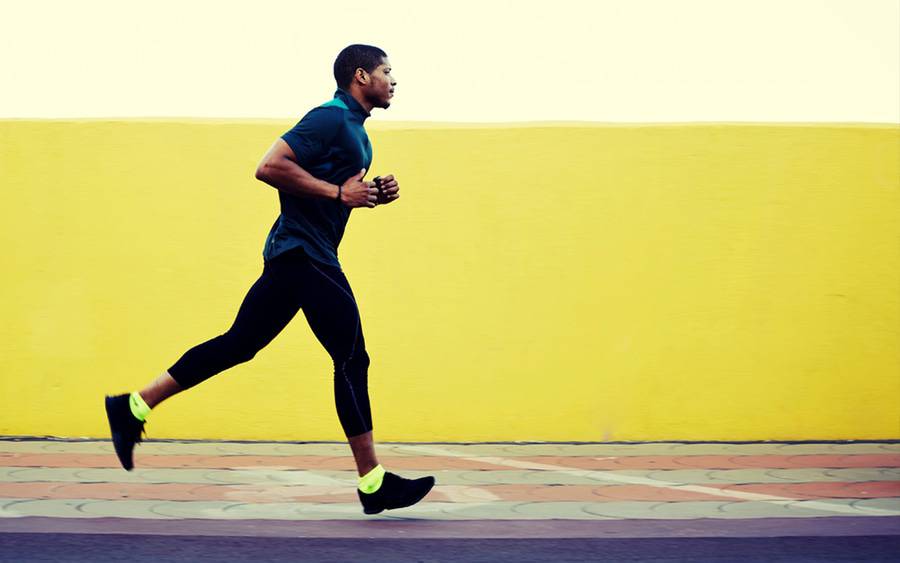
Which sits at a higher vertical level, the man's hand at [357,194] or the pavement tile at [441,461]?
Answer: the man's hand at [357,194]

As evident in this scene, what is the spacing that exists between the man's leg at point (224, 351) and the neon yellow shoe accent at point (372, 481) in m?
0.61

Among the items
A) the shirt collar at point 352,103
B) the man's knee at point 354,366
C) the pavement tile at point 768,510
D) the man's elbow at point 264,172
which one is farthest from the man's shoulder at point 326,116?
the pavement tile at point 768,510

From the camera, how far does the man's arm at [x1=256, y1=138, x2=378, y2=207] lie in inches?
171

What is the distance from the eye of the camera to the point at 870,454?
6.04 m

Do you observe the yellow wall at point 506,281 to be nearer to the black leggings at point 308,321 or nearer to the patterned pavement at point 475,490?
the patterned pavement at point 475,490

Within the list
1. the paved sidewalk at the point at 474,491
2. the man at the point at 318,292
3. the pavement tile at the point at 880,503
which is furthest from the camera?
the pavement tile at the point at 880,503

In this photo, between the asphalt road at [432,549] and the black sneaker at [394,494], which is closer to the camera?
the asphalt road at [432,549]

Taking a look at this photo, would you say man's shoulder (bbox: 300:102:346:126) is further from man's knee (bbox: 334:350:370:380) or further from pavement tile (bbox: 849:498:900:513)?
pavement tile (bbox: 849:498:900:513)

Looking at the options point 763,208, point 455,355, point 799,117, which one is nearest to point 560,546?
point 455,355

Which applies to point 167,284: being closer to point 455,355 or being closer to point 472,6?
point 455,355

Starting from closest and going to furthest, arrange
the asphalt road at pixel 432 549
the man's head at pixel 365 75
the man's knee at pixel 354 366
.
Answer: the asphalt road at pixel 432 549, the man's knee at pixel 354 366, the man's head at pixel 365 75

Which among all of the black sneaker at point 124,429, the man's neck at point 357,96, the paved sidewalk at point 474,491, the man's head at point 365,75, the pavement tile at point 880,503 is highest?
the man's head at point 365,75

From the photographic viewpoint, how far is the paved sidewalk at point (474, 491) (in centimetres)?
430

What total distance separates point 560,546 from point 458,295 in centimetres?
243
